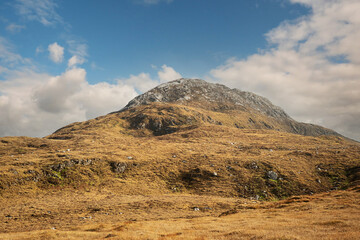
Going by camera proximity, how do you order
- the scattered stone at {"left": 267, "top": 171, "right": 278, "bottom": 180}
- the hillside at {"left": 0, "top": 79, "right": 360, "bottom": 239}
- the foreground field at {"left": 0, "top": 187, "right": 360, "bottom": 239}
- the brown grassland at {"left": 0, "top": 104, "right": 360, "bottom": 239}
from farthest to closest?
the scattered stone at {"left": 267, "top": 171, "right": 278, "bottom": 180}
the hillside at {"left": 0, "top": 79, "right": 360, "bottom": 239}
the brown grassland at {"left": 0, "top": 104, "right": 360, "bottom": 239}
the foreground field at {"left": 0, "top": 187, "right": 360, "bottom": 239}

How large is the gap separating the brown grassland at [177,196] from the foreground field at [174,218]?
0.11 meters

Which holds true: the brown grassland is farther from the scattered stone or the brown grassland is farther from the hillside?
the scattered stone

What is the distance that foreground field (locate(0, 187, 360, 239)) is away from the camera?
18.8 meters

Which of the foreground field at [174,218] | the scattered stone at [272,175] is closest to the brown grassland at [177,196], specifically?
the foreground field at [174,218]

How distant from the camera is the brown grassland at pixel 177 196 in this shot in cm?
2156

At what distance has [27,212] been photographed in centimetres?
3266

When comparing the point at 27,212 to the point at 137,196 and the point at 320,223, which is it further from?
the point at 320,223

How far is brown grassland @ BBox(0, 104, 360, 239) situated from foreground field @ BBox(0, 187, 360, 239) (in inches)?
4.4

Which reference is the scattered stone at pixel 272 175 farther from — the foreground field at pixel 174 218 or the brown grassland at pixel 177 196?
the foreground field at pixel 174 218

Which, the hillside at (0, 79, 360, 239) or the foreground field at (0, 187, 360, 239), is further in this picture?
the hillside at (0, 79, 360, 239)

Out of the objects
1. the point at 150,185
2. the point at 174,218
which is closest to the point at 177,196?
the point at 150,185

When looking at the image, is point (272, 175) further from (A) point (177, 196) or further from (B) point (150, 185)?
(B) point (150, 185)

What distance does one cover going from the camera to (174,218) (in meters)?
31.2

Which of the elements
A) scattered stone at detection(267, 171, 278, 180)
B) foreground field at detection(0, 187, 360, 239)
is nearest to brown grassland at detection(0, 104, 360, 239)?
foreground field at detection(0, 187, 360, 239)
